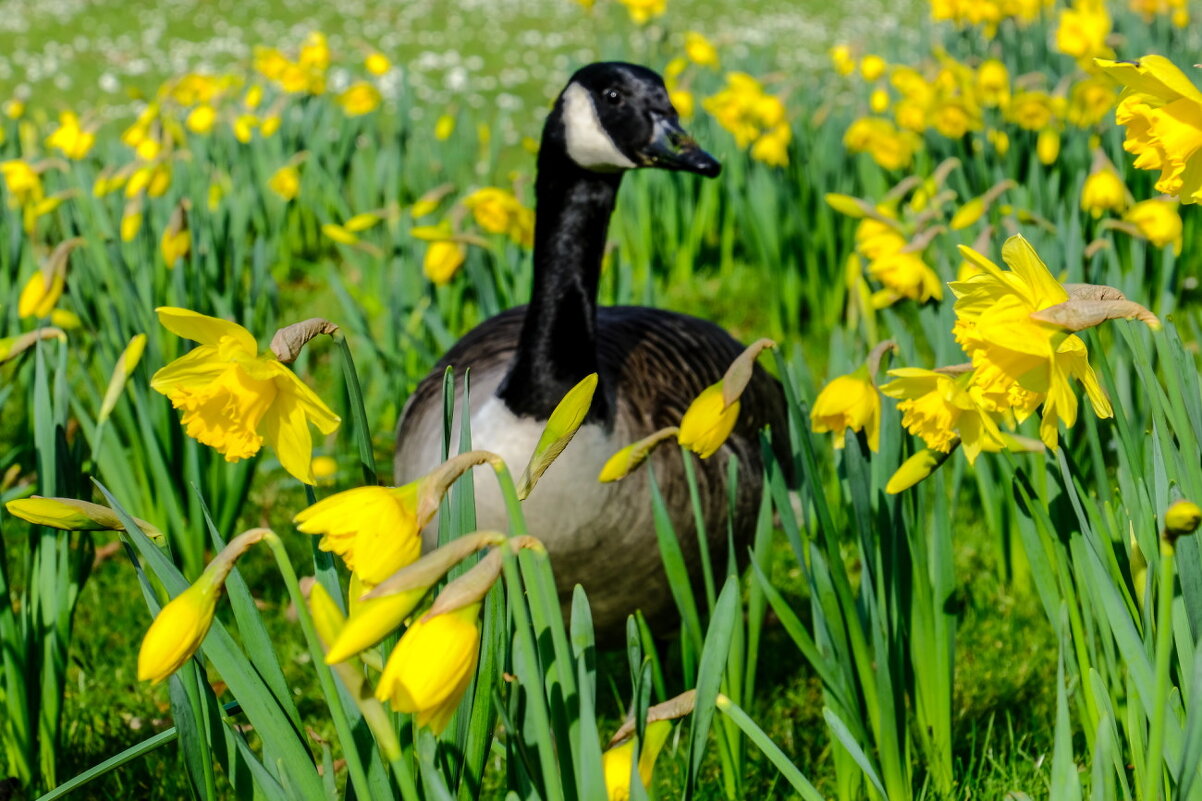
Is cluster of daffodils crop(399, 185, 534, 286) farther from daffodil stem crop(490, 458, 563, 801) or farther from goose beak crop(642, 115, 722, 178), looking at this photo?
daffodil stem crop(490, 458, 563, 801)

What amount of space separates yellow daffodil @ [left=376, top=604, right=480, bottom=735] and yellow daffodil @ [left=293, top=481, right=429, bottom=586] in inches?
3.9

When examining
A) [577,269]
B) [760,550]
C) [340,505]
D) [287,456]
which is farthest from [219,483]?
[340,505]

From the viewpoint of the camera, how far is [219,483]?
316 centimetres

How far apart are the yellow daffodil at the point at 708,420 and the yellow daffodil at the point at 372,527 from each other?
57 centimetres

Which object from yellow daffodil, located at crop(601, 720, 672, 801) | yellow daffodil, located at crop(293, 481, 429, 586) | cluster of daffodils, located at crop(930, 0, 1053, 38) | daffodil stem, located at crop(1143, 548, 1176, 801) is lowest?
yellow daffodil, located at crop(601, 720, 672, 801)

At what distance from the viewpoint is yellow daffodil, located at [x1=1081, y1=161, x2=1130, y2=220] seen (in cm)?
342

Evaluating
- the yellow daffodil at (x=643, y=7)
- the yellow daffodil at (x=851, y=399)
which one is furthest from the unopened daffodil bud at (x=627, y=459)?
the yellow daffodil at (x=643, y=7)

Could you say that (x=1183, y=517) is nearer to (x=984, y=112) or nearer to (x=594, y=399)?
(x=594, y=399)

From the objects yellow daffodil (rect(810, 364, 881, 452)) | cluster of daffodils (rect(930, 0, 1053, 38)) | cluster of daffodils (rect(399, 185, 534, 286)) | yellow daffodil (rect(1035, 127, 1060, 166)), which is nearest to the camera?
yellow daffodil (rect(810, 364, 881, 452))

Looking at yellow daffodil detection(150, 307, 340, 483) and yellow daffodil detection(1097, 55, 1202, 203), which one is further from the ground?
yellow daffodil detection(1097, 55, 1202, 203)

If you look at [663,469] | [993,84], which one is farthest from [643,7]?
[663,469]

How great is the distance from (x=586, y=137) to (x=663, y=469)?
725mm

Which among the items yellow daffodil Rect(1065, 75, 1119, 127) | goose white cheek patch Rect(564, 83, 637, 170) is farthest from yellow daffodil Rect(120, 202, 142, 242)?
yellow daffodil Rect(1065, 75, 1119, 127)

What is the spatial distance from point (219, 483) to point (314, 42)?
2992 millimetres
